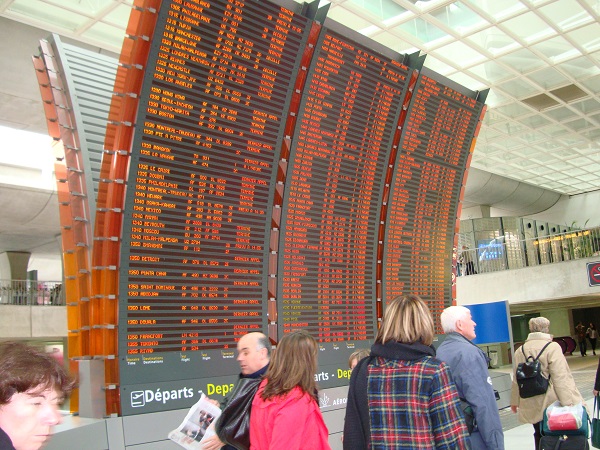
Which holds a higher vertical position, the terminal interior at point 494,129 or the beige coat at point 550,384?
the terminal interior at point 494,129

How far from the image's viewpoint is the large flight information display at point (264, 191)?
13.6ft

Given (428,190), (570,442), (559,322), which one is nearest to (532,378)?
(570,442)

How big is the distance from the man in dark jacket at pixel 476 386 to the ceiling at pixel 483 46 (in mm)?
4450

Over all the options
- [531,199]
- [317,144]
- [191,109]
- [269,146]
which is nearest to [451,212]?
[317,144]

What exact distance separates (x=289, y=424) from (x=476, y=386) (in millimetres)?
1467

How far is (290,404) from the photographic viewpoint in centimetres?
288

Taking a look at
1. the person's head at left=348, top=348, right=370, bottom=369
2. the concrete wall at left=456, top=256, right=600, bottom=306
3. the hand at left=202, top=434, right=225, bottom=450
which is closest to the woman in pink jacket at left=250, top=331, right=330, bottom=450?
the hand at left=202, top=434, right=225, bottom=450

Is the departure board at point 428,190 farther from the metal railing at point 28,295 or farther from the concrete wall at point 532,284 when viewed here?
the metal railing at point 28,295

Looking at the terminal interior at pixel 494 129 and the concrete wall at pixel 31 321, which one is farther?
the concrete wall at pixel 31 321

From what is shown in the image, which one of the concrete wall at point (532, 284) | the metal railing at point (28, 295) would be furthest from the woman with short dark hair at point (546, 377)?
the metal railing at point (28, 295)

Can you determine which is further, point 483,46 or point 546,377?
point 483,46

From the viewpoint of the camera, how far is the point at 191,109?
4.38m

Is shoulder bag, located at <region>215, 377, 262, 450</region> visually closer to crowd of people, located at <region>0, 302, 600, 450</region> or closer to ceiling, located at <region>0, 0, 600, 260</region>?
crowd of people, located at <region>0, 302, 600, 450</region>

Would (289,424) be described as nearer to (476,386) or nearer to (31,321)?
(476,386)
